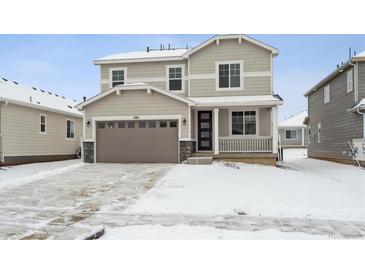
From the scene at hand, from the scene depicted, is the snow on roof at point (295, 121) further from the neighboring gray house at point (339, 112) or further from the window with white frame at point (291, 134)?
the neighboring gray house at point (339, 112)

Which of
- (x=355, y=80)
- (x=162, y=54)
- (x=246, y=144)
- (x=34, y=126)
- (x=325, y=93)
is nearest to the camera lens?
(x=355, y=80)

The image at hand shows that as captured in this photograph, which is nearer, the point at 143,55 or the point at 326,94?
the point at 143,55

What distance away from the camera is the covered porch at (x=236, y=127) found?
1457cm

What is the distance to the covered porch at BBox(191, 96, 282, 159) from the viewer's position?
47.8ft

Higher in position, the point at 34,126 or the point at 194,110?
the point at 194,110

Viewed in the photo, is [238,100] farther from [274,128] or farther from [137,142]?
[137,142]

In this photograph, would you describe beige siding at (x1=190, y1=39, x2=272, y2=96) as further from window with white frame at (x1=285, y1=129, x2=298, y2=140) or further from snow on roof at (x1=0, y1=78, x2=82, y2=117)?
window with white frame at (x1=285, y1=129, x2=298, y2=140)

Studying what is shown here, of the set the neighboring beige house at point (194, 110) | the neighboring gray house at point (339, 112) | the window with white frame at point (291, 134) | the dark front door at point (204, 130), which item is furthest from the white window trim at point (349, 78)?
the window with white frame at point (291, 134)

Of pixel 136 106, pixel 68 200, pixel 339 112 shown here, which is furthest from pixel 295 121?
pixel 68 200

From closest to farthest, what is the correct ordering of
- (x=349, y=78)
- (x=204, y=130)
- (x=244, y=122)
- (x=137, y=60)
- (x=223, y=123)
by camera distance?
(x=349, y=78) → (x=244, y=122) → (x=223, y=123) → (x=204, y=130) → (x=137, y=60)

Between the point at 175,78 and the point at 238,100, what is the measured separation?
12.3ft

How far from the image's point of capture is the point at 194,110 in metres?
15.8

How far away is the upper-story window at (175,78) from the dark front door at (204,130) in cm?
176

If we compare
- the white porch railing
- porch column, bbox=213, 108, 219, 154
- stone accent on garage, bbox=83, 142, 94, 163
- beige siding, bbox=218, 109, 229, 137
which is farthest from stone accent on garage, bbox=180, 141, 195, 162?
stone accent on garage, bbox=83, 142, 94, 163
